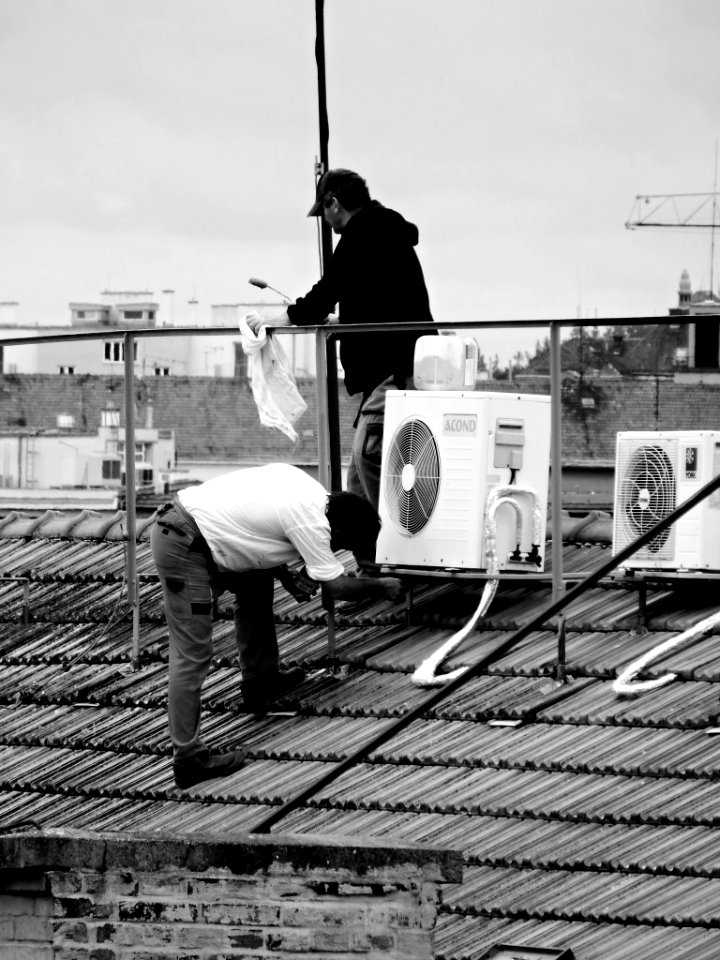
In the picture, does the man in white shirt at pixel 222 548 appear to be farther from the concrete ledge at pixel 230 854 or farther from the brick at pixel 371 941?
the brick at pixel 371 941

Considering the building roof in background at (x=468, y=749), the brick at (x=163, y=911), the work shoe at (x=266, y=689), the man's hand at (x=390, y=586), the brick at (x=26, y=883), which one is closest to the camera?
the brick at (x=163, y=911)

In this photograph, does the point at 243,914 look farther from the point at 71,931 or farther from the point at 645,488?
the point at 645,488

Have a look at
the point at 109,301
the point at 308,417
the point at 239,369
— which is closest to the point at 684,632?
the point at 308,417

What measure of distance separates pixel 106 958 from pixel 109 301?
5876cm

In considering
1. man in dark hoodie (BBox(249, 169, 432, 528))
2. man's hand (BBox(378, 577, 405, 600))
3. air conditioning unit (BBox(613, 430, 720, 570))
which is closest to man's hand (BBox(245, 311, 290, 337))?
man in dark hoodie (BBox(249, 169, 432, 528))

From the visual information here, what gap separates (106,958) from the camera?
5.43m

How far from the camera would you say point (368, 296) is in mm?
8367

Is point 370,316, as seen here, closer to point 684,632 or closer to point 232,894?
point 684,632

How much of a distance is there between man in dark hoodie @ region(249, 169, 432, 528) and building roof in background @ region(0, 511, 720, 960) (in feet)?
2.60

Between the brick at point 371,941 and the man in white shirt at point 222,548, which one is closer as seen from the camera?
the brick at point 371,941

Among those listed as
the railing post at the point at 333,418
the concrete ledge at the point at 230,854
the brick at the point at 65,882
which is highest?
the railing post at the point at 333,418

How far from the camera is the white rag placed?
27.3 feet

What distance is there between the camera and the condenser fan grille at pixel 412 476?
7902mm

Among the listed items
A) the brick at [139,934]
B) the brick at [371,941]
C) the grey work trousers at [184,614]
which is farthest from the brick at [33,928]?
the grey work trousers at [184,614]
